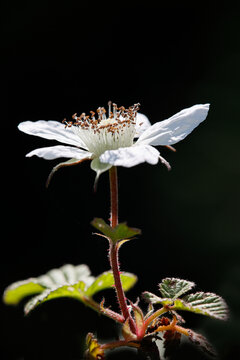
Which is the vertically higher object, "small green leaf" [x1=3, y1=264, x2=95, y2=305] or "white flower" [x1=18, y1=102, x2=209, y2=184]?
"white flower" [x1=18, y1=102, x2=209, y2=184]

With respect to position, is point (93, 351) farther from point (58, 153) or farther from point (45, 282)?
point (45, 282)

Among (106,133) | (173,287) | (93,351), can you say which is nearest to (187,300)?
(173,287)

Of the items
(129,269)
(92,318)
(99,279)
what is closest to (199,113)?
(99,279)

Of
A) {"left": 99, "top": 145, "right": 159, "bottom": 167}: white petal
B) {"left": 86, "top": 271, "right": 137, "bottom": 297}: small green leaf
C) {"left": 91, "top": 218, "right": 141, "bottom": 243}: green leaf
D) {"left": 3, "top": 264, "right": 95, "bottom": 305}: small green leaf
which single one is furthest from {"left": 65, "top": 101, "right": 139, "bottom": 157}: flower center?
{"left": 3, "top": 264, "right": 95, "bottom": 305}: small green leaf

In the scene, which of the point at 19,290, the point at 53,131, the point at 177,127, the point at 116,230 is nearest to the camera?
the point at 116,230

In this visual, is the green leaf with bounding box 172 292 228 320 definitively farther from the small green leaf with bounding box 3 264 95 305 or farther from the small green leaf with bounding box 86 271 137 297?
the small green leaf with bounding box 3 264 95 305

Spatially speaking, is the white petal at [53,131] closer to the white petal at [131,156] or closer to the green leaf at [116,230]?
the white petal at [131,156]
